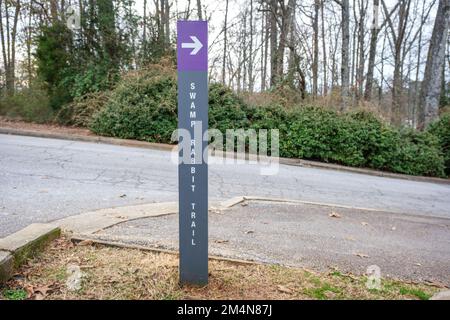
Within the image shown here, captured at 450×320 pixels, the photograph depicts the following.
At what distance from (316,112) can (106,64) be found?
8.84 meters

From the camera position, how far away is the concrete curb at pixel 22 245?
115 inches

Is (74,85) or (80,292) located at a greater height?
(74,85)

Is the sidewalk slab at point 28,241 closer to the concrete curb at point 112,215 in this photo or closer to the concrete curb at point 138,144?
the concrete curb at point 112,215

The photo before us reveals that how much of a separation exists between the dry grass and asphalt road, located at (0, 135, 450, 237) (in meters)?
1.16

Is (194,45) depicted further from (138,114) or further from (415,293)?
(138,114)

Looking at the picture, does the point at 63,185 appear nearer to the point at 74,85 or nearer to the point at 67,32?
the point at 74,85

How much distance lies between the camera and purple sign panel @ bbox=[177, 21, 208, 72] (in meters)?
2.65

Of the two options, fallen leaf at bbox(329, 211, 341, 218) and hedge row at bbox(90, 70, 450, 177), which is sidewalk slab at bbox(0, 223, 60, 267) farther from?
hedge row at bbox(90, 70, 450, 177)

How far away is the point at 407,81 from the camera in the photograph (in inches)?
1341

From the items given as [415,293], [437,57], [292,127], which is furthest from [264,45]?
[415,293]

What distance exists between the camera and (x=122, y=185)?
→ 21.8ft

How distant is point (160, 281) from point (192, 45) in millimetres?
1940

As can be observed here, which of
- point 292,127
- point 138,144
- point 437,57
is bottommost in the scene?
point 138,144
